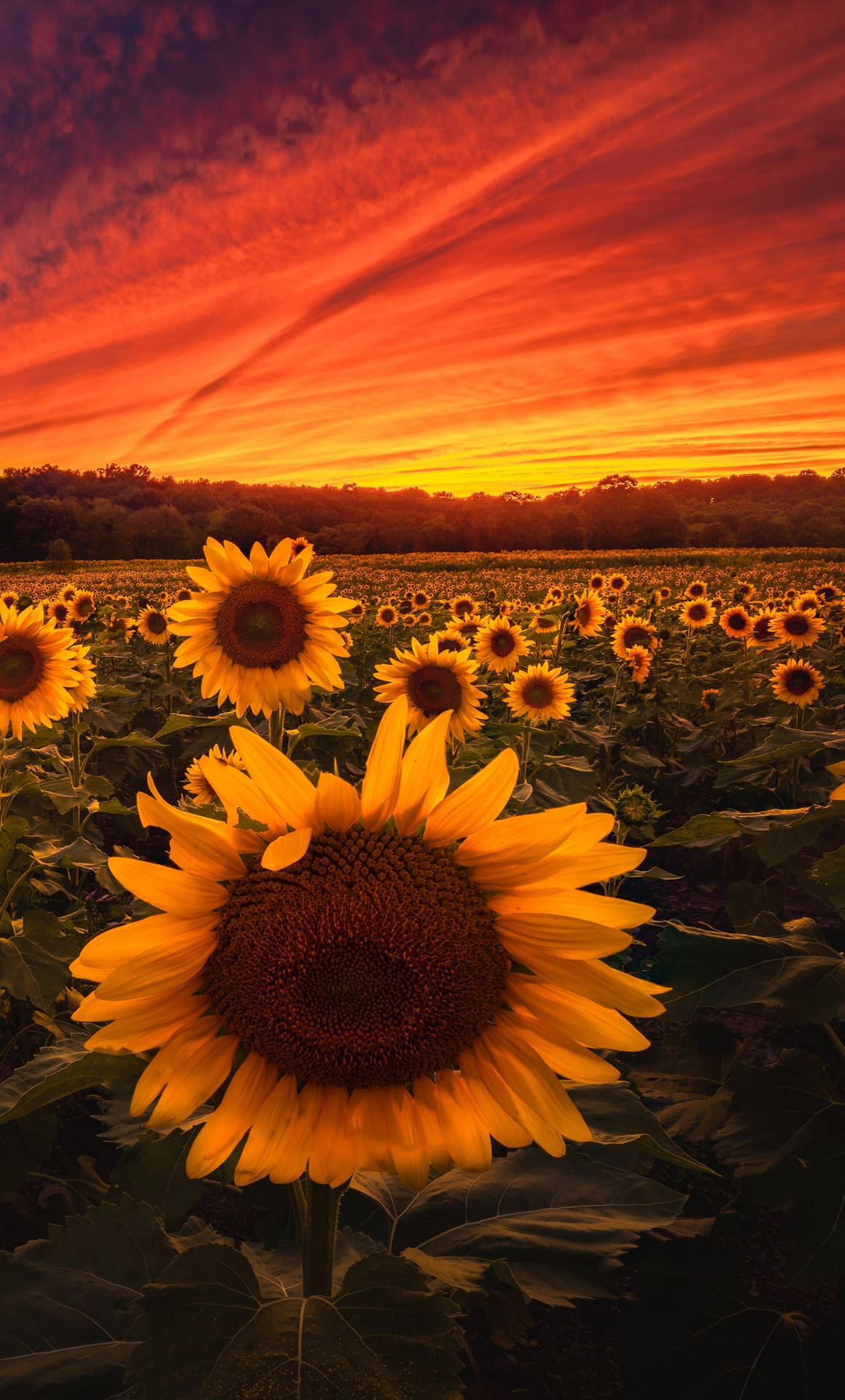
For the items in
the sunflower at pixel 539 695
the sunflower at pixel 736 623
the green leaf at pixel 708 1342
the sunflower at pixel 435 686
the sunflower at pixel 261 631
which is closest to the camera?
the green leaf at pixel 708 1342

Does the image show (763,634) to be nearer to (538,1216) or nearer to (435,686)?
(435,686)

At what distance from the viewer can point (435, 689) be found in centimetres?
514

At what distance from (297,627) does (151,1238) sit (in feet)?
7.58

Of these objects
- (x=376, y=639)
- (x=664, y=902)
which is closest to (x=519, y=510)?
(x=376, y=639)

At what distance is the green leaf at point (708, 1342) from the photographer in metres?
1.73

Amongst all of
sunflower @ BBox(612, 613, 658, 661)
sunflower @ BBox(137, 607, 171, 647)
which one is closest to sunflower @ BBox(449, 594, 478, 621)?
sunflower @ BBox(612, 613, 658, 661)

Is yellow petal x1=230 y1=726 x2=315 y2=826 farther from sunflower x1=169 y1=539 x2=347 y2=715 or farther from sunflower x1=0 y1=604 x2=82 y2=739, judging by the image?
sunflower x1=0 y1=604 x2=82 y2=739

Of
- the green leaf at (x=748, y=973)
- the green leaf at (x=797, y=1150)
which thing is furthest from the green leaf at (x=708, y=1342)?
the green leaf at (x=748, y=973)

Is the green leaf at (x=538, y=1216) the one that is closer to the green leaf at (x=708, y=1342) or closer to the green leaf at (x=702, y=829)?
the green leaf at (x=708, y=1342)

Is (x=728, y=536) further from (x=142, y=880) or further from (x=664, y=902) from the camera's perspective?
(x=142, y=880)

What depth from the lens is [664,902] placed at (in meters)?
6.22

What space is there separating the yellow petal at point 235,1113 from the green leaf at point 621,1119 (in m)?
0.67

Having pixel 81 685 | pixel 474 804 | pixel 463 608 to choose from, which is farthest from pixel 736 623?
pixel 474 804

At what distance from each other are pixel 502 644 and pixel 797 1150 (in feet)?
21.3
